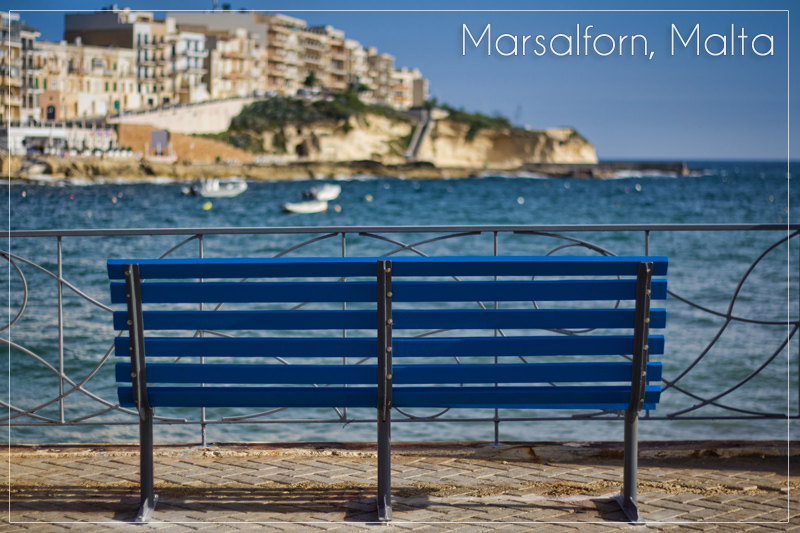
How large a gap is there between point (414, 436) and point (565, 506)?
4.49 meters

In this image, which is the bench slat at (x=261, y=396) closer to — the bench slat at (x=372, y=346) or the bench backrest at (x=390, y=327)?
the bench backrest at (x=390, y=327)

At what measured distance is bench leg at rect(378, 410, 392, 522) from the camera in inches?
109

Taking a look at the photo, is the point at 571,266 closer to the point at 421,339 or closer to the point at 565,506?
the point at 421,339

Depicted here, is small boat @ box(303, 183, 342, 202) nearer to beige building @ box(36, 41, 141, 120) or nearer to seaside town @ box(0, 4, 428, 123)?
seaside town @ box(0, 4, 428, 123)

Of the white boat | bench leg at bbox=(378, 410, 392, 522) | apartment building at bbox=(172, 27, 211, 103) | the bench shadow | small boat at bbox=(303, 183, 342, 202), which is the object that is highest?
apartment building at bbox=(172, 27, 211, 103)

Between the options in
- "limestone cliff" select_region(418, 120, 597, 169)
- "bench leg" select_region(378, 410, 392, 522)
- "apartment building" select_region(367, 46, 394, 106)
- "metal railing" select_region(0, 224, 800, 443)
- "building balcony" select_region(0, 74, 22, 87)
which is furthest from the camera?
"apartment building" select_region(367, 46, 394, 106)

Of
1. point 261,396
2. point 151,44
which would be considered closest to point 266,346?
point 261,396

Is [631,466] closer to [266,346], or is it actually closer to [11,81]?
[266,346]

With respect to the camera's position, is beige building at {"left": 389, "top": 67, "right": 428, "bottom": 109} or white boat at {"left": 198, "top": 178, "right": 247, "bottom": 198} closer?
white boat at {"left": 198, "top": 178, "right": 247, "bottom": 198}

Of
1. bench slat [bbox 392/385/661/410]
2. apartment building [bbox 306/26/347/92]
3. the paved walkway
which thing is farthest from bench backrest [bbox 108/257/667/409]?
apartment building [bbox 306/26/347/92]

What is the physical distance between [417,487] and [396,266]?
1.03m

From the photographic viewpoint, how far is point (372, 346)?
2643 millimetres

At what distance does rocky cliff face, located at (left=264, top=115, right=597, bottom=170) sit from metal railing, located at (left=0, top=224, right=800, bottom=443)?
2616 inches

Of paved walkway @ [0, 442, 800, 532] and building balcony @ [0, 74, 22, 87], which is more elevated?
building balcony @ [0, 74, 22, 87]
